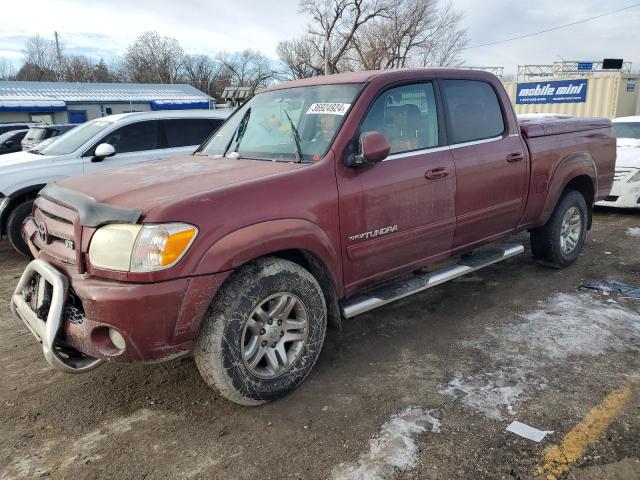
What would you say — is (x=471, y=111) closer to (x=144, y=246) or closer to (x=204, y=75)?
(x=144, y=246)

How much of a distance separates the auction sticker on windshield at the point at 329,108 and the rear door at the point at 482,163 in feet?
3.17

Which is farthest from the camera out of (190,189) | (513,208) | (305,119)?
(513,208)

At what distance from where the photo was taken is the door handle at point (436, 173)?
363 cm

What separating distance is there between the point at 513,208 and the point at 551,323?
1047mm

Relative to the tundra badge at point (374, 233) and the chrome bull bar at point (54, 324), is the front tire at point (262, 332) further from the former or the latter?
the chrome bull bar at point (54, 324)

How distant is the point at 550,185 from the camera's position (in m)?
4.77

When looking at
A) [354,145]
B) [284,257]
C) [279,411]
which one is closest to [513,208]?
[354,145]

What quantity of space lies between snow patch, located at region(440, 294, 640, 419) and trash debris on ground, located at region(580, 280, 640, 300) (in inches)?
10.9

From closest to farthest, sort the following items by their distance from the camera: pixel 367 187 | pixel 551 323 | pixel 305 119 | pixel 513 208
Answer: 1. pixel 367 187
2. pixel 305 119
3. pixel 551 323
4. pixel 513 208

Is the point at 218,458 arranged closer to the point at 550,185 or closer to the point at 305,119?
the point at 305,119

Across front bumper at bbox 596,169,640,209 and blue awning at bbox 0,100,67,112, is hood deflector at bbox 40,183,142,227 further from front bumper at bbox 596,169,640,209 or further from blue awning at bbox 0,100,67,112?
blue awning at bbox 0,100,67,112

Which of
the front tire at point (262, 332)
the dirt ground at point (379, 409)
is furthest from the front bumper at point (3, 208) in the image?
the front tire at point (262, 332)

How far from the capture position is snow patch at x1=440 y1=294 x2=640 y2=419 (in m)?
3.05

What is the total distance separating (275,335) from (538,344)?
2004 millimetres
